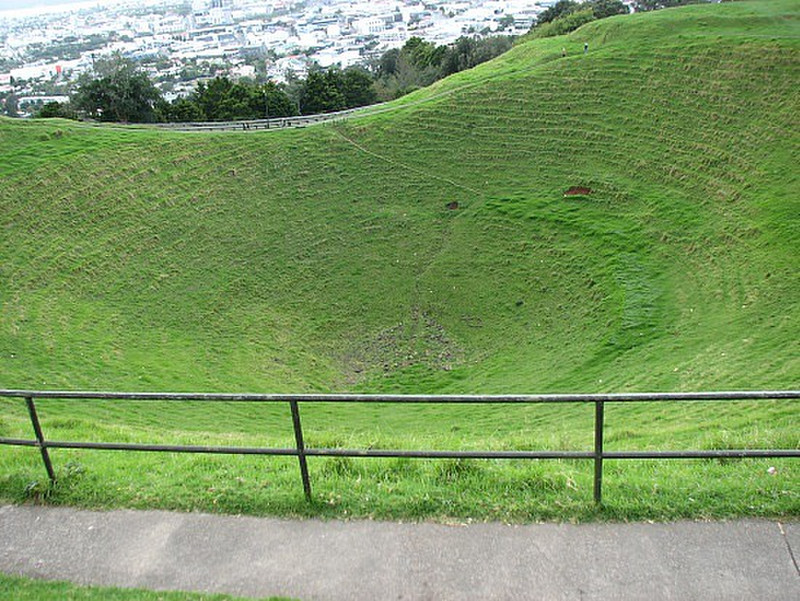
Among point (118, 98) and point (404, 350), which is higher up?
point (118, 98)

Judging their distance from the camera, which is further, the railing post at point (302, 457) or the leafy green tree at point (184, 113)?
the leafy green tree at point (184, 113)

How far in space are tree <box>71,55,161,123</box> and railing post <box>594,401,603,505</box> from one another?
52.8 m

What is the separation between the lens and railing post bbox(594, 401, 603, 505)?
541cm

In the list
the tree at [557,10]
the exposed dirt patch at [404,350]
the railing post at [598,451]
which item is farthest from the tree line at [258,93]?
the railing post at [598,451]

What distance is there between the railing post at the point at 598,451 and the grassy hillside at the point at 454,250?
3.11 meters

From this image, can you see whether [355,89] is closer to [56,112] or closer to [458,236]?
[56,112]

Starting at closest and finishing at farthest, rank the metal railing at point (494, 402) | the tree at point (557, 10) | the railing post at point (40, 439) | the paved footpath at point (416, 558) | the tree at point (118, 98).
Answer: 1. the paved footpath at point (416, 558)
2. the metal railing at point (494, 402)
3. the railing post at point (40, 439)
4. the tree at point (118, 98)
5. the tree at point (557, 10)

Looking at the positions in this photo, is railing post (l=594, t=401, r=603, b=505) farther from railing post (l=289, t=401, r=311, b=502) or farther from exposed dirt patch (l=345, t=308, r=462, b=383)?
exposed dirt patch (l=345, t=308, r=462, b=383)

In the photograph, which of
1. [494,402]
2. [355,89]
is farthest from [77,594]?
[355,89]

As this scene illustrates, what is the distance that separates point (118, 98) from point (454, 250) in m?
35.2

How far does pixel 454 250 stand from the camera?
28.1m

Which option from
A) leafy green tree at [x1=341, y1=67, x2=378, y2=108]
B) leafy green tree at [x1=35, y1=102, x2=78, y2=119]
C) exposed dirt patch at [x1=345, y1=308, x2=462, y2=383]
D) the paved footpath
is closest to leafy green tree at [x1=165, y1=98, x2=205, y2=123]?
leafy green tree at [x1=35, y1=102, x2=78, y2=119]

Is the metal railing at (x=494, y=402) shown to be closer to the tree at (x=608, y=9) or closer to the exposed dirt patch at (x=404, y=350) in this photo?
the exposed dirt patch at (x=404, y=350)

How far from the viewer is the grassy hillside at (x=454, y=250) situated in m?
17.3
